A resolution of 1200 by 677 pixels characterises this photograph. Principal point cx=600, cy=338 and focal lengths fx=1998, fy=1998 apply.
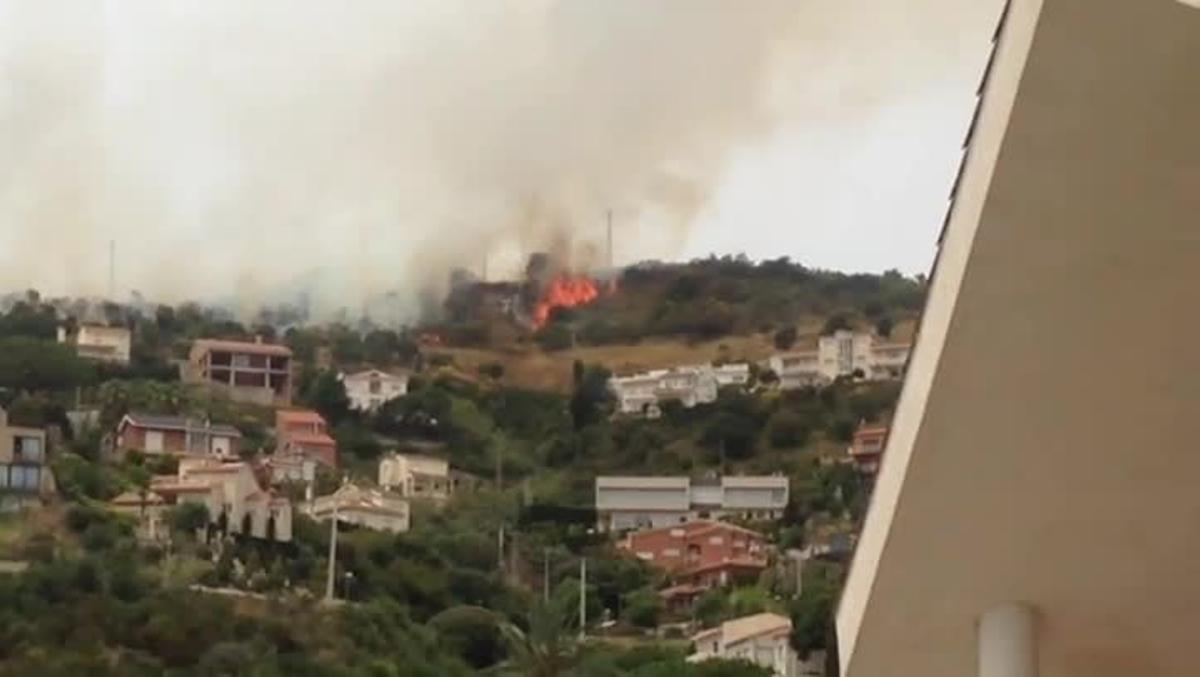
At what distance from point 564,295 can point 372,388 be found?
133 cm

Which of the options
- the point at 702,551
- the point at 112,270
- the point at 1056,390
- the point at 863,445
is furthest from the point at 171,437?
the point at 1056,390

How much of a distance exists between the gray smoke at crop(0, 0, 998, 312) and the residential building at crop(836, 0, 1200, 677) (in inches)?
350

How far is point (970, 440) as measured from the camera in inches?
105

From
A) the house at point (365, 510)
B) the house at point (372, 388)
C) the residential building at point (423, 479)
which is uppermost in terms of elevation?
the house at point (372, 388)

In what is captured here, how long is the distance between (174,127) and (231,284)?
1082 millimetres

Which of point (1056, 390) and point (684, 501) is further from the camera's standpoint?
point (684, 501)

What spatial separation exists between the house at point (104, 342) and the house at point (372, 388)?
1.31 meters

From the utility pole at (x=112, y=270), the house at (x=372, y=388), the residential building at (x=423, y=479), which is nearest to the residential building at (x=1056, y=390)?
the residential building at (x=423, y=479)

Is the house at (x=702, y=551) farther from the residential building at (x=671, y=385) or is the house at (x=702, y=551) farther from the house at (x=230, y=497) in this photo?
the house at (x=230, y=497)

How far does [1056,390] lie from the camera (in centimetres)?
256

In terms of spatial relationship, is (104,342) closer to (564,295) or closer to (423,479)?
(423,479)

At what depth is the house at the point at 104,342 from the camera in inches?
470

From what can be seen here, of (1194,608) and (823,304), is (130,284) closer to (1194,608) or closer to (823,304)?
(823,304)

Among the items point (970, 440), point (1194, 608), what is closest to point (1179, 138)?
point (970, 440)
